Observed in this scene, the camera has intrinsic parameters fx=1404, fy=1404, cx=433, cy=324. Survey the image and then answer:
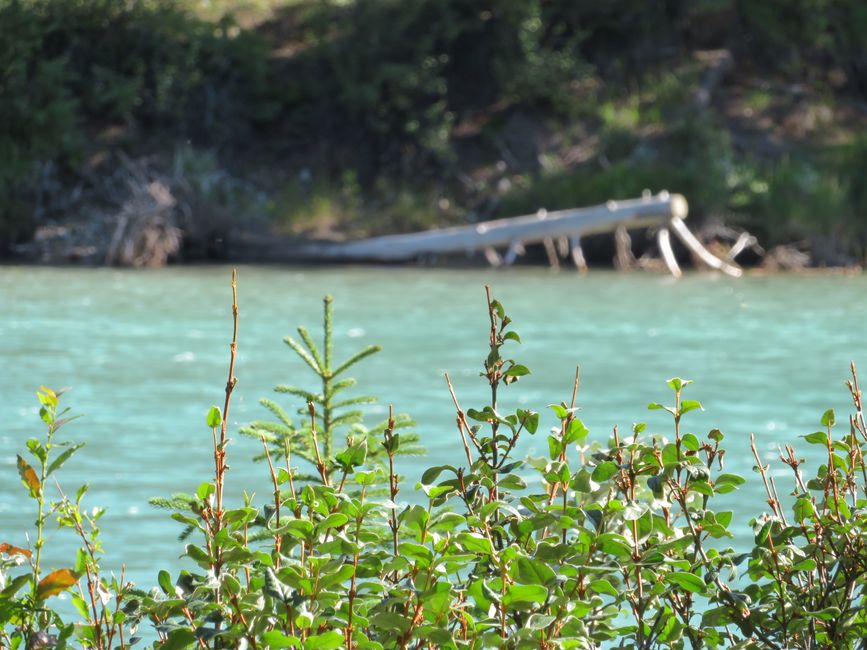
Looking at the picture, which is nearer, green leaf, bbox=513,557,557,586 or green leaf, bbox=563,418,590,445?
green leaf, bbox=513,557,557,586

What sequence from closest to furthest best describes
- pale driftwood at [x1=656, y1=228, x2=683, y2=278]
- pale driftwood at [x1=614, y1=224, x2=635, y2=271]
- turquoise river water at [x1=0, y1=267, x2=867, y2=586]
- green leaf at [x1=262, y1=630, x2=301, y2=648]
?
green leaf at [x1=262, y1=630, x2=301, y2=648], turquoise river water at [x1=0, y1=267, x2=867, y2=586], pale driftwood at [x1=656, y1=228, x2=683, y2=278], pale driftwood at [x1=614, y1=224, x2=635, y2=271]

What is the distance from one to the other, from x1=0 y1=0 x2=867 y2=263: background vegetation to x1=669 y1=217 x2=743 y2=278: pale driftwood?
227 centimetres

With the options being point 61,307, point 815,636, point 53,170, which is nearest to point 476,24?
point 53,170

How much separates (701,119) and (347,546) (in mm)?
21232

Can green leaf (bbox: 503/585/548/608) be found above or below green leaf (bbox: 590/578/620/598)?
above

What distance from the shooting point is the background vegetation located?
75.8 feet

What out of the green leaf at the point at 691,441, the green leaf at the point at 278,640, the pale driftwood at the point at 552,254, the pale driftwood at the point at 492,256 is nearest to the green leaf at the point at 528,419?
the green leaf at the point at 691,441

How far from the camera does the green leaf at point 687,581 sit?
Result: 2373 mm

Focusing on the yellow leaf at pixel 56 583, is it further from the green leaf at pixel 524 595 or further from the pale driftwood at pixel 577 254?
the pale driftwood at pixel 577 254

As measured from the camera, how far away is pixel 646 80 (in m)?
25.0

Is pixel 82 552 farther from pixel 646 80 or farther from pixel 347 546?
pixel 646 80

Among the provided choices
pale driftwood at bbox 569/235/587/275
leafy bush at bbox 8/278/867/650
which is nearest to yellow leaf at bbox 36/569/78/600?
leafy bush at bbox 8/278/867/650

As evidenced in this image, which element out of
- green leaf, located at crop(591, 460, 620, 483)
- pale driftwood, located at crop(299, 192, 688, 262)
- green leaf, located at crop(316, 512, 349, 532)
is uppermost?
pale driftwood, located at crop(299, 192, 688, 262)

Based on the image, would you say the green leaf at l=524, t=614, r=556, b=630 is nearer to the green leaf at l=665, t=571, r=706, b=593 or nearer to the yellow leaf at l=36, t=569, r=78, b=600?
the green leaf at l=665, t=571, r=706, b=593
